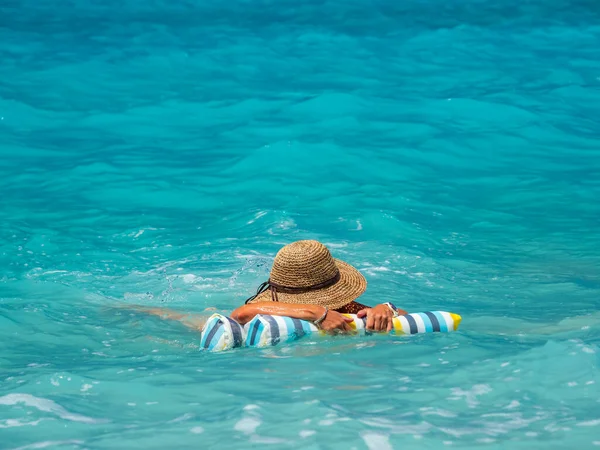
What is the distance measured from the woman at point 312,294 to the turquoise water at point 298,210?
19cm

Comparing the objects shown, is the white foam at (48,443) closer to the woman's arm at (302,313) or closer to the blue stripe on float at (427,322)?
the woman's arm at (302,313)

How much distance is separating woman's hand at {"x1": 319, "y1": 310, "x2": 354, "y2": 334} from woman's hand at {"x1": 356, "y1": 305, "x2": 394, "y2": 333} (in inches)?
5.3

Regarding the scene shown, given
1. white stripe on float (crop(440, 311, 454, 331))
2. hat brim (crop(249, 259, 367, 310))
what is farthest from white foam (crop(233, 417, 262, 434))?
white stripe on float (crop(440, 311, 454, 331))

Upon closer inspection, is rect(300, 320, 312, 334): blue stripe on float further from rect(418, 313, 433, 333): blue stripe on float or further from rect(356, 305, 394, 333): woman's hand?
rect(418, 313, 433, 333): blue stripe on float

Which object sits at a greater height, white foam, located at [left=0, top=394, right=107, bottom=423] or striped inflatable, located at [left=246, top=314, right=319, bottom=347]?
striped inflatable, located at [left=246, top=314, right=319, bottom=347]

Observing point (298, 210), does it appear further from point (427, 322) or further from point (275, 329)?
point (275, 329)

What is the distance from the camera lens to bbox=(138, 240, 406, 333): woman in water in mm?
5539

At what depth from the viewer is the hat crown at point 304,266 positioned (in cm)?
564

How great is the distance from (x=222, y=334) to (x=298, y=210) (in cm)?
453

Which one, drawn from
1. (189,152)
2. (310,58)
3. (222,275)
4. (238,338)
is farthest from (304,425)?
(310,58)

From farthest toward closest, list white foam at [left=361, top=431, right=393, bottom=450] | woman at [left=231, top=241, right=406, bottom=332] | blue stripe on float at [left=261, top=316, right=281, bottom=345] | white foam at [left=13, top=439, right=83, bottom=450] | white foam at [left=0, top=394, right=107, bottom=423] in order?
woman at [left=231, top=241, right=406, bottom=332] < blue stripe on float at [left=261, top=316, right=281, bottom=345] < white foam at [left=0, top=394, right=107, bottom=423] < white foam at [left=13, top=439, right=83, bottom=450] < white foam at [left=361, top=431, right=393, bottom=450]

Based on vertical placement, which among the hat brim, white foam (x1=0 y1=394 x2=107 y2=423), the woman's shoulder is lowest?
white foam (x1=0 y1=394 x2=107 y2=423)

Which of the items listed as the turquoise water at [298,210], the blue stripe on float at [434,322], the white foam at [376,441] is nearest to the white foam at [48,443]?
the turquoise water at [298,210]

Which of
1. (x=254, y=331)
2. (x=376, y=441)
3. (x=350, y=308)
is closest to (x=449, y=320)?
(x=350, y=308)
